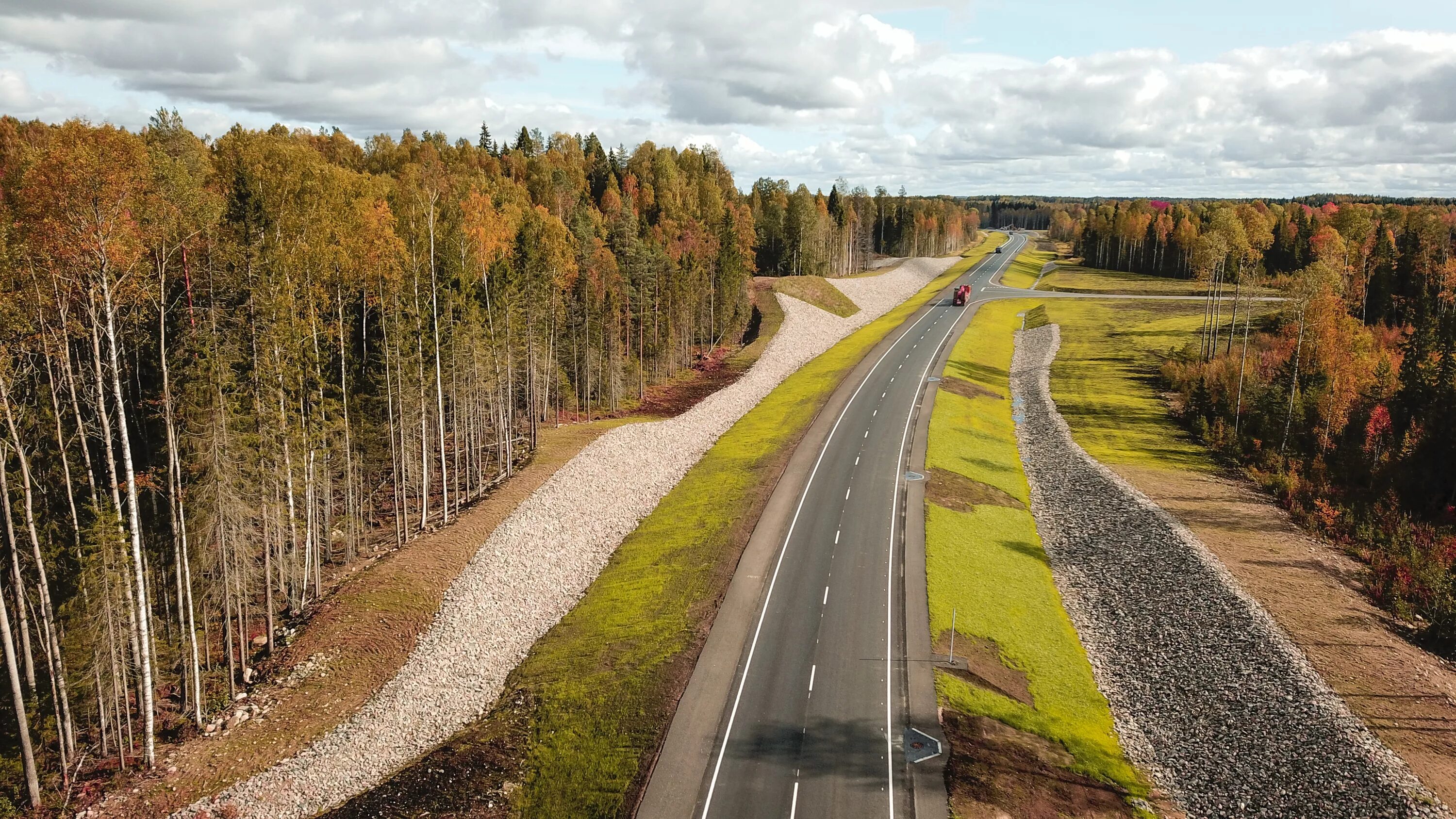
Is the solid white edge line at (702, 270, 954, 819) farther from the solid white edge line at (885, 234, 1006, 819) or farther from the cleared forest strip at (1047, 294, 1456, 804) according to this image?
the cleared forest strip at (1047, 294, 1456, 804)

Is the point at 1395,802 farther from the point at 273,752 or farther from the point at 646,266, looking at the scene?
the point at 646,266

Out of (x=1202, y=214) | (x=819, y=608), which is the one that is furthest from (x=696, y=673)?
(x=1202, y=214)

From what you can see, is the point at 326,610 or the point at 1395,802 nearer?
the point at 1395,802

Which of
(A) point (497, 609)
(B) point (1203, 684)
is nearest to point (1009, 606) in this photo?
(B) point (1203, 684)

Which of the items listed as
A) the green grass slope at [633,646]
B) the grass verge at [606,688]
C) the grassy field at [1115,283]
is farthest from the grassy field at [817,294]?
the grass verge at [606,688]

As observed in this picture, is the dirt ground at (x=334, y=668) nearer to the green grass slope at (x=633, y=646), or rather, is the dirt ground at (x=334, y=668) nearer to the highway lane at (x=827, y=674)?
the green grass slope at (x=633, y=646)

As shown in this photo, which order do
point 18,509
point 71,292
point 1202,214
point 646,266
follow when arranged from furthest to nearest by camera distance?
point 1202,214, point 646,266, point 18,509, point 71,292

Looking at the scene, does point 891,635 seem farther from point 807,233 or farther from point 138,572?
point 807,233
